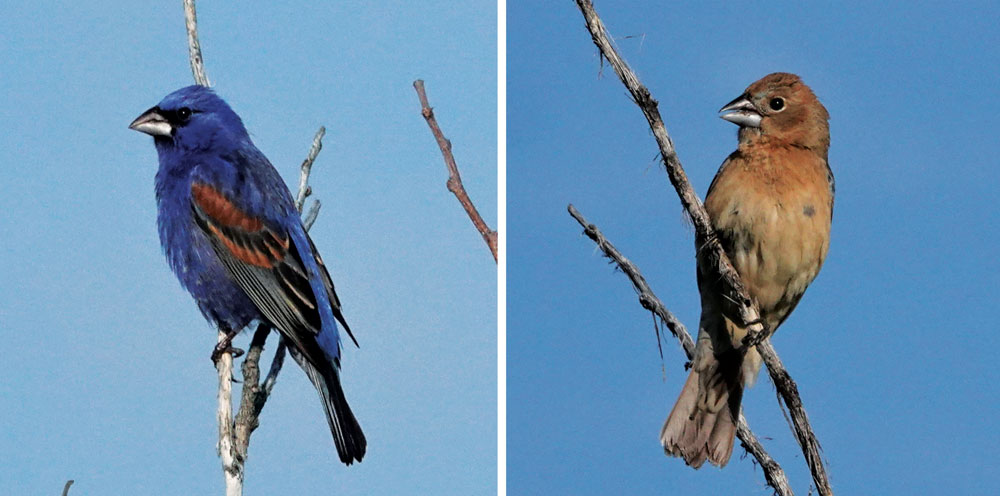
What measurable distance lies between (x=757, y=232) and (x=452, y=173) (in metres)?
1.67

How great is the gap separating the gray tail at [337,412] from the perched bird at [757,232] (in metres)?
1.41

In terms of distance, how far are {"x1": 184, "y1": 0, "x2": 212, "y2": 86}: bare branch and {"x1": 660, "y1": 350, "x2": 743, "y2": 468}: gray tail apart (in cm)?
278

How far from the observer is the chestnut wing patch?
513 centimetres

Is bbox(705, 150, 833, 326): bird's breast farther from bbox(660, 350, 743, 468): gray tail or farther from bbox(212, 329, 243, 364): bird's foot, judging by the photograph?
bbox(212, 329, 243, 364): bird's foot

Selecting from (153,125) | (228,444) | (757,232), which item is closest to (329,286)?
(153,125)

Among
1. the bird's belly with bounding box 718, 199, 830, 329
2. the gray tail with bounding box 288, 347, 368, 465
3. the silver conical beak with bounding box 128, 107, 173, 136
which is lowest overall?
the gray tail with bounding box 288, 347, 368, 465

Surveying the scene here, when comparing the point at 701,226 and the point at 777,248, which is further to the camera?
the point at 777,248

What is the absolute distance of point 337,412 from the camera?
16.0 feet

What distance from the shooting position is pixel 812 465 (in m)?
3.78

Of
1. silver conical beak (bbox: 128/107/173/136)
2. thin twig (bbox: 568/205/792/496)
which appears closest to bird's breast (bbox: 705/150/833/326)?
thin twig (bbox: 568/205/792/496)

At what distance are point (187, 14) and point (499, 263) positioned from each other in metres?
2.17

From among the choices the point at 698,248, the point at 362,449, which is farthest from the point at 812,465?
the point at 362,449

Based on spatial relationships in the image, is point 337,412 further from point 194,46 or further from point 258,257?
point 194,46

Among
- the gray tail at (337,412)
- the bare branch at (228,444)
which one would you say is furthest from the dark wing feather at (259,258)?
the bare branch at (228,444)
